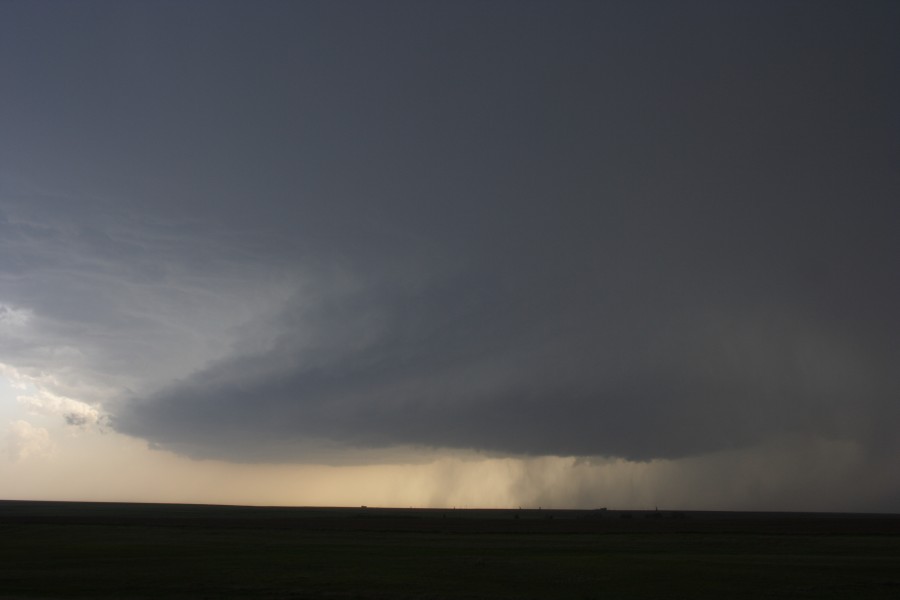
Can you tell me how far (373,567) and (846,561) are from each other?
3618cm

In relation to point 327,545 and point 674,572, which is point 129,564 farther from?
point 674,572

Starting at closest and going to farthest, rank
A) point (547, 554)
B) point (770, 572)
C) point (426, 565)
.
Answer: point (770, 572), point (426, 565), point (547, 554)

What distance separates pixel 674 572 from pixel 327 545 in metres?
35.0

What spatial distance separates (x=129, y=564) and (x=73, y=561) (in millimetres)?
5798

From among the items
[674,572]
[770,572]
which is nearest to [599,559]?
[674,572]

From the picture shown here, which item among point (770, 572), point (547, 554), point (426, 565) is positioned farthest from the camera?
point (547, 554)

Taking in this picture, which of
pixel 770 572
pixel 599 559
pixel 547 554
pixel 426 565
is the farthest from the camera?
pixel 547 554

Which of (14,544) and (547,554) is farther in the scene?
(14,544)

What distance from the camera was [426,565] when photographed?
5141 cm

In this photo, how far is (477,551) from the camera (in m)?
63.5

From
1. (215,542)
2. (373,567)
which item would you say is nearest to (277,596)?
(373,567)

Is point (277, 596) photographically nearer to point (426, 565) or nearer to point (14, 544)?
point (426, 565)

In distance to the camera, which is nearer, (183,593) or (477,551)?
(183,593)

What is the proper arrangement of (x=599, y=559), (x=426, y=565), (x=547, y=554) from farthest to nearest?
(x=547, y=554) → (x=599, y=559) → (x=426, y=565)
